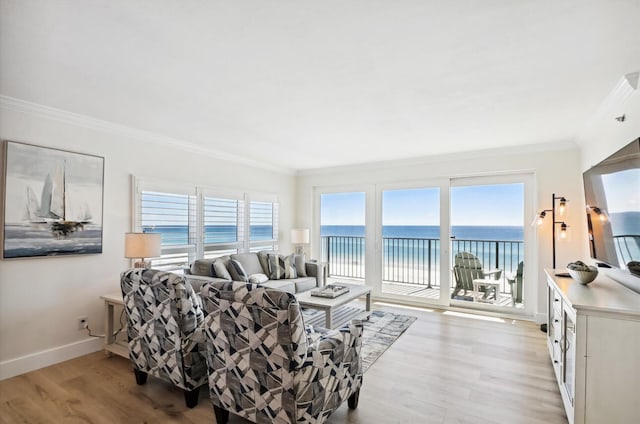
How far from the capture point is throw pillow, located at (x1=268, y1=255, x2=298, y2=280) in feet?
15.8

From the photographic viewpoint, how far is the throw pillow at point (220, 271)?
393 centimetres

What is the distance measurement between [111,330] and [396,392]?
2.81m

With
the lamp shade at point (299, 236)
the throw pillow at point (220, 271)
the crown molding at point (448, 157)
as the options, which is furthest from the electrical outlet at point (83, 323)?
the crown molding at point (448, 157)

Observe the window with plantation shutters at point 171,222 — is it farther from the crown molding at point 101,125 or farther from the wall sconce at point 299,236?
the wall sconce at point 299,236

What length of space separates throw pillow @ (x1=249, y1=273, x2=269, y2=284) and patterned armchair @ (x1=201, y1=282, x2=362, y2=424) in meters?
2.24

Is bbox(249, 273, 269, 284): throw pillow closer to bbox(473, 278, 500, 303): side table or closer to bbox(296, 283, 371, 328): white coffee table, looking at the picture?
bbox(296, 283, 371, 328): white coffee table

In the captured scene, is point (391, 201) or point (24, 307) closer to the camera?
point (24, 307)

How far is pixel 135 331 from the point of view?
2.56 m

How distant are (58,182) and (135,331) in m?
1.69

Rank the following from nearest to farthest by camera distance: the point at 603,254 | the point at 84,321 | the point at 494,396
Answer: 1. the point at 494,396
2. the point at 603,254
3. the point at 84,321

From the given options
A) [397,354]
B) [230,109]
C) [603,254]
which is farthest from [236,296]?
[603,254]

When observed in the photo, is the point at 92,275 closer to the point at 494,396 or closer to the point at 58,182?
the point at 58,182

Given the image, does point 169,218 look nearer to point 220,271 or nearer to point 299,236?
point 220,271

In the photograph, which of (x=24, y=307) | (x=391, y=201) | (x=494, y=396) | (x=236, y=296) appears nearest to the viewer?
(x=236, y=296)
